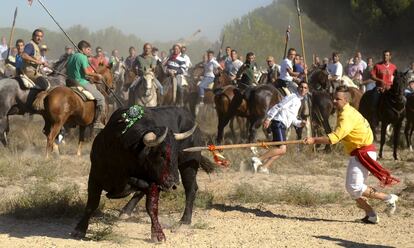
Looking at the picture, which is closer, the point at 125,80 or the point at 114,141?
the point at 114,141

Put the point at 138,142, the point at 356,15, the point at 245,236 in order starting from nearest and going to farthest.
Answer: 1. the point at 138,142
2. the point at 245,236
3. the point at 356,15

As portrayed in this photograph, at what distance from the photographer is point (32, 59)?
14812 millimetres

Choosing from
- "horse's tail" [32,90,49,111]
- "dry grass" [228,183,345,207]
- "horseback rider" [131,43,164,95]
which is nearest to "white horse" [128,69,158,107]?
"horseback rider" [131,43,164,95]

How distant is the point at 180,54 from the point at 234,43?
41.1m

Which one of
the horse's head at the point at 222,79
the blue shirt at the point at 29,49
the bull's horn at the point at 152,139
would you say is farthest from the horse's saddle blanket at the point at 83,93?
the bull's horn at the point at 152,139

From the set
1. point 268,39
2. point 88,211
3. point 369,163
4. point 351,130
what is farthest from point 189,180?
point 268,39

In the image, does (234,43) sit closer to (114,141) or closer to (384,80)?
(384,80)

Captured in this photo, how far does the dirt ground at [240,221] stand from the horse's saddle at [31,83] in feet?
6.52

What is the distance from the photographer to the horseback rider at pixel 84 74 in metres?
14.2

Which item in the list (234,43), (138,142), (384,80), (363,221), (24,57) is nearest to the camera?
(138,142)

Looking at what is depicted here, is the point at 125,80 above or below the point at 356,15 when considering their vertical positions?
below

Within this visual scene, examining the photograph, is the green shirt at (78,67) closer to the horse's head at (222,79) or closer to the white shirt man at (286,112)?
the white shirt man at (286,112)

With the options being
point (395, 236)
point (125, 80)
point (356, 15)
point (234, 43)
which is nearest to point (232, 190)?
point (395, 236)

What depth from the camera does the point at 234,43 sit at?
62.4 m
